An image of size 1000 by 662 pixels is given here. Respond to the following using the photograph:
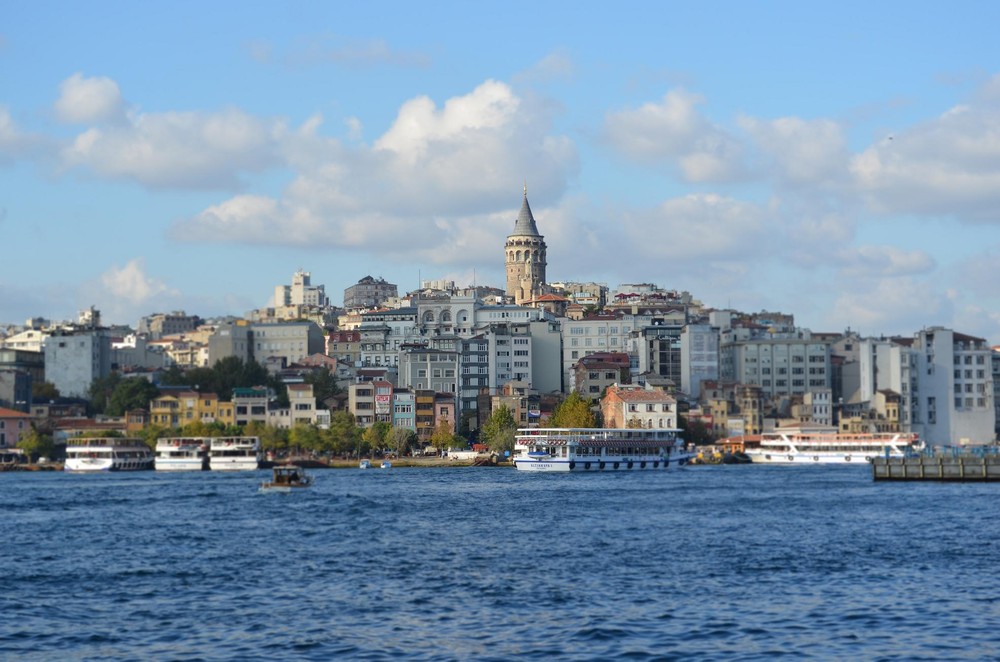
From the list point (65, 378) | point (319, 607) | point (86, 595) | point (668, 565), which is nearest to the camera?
point (319, 607)

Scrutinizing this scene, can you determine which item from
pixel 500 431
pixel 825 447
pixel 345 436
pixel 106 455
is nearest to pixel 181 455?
pixel 106 455

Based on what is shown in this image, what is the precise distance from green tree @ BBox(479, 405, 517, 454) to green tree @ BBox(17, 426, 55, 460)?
29637 millimetres

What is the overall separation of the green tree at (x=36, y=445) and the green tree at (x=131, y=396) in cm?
808

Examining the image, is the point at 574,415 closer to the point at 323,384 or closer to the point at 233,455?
the point at 233,455

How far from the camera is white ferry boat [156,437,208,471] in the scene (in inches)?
3895

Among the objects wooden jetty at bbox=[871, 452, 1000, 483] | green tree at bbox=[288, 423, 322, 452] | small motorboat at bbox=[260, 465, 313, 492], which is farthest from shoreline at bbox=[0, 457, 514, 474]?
wooden jetty at bbox=[871, 452, 1000, 483]

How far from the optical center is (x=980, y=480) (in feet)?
228

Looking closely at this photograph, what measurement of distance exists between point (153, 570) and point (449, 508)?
2092 cm

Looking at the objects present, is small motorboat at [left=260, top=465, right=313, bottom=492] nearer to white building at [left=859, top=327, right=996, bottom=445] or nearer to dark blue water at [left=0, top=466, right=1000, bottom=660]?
dark blue water at [left=0, top=466, right=1000, bottom=660]

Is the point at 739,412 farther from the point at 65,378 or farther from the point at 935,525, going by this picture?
the point at 935,525

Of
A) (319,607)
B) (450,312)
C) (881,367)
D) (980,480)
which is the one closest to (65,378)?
(450,312)

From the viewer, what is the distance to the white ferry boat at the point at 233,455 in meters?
99.0

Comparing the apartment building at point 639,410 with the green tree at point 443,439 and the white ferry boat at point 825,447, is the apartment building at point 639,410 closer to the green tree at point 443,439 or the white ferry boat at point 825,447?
the white ferry boat at point 825,447

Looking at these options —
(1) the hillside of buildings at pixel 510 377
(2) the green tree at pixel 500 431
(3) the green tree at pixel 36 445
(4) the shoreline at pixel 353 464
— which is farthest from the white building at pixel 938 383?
(3) the green tree at pixel 36 445
